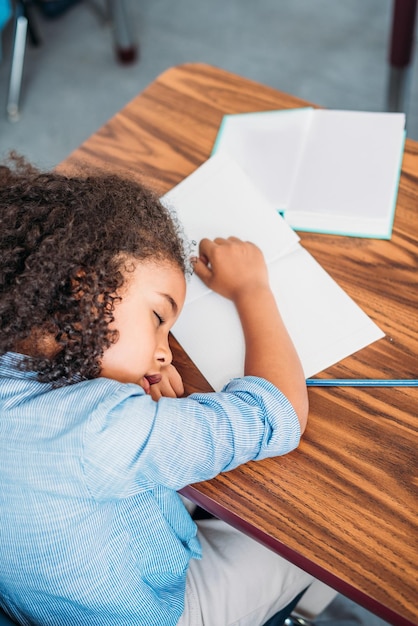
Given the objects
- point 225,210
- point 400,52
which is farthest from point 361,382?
point 400,52

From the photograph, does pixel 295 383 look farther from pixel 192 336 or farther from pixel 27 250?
pixel 27 250

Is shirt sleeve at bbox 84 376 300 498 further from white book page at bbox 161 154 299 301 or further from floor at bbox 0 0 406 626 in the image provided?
floor at bbox 0 0 406 626

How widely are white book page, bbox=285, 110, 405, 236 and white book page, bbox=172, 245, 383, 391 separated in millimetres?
86

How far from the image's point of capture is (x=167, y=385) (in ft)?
2.89

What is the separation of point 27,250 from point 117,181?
188 mm

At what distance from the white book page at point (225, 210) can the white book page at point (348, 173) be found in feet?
0.13

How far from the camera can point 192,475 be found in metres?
0.77

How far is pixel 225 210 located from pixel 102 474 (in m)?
0.49

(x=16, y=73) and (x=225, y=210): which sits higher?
(x=225, y=210)

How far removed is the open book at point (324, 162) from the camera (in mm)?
1031

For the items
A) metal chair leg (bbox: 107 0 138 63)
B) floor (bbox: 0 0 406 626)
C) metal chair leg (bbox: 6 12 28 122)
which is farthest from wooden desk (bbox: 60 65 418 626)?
metal chair leg (bbox: 6 12 28 122)

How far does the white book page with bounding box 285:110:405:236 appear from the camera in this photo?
1027mm

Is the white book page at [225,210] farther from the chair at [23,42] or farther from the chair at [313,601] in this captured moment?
the chair at [23,42]

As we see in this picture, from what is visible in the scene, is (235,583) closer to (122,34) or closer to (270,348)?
(270,348)
